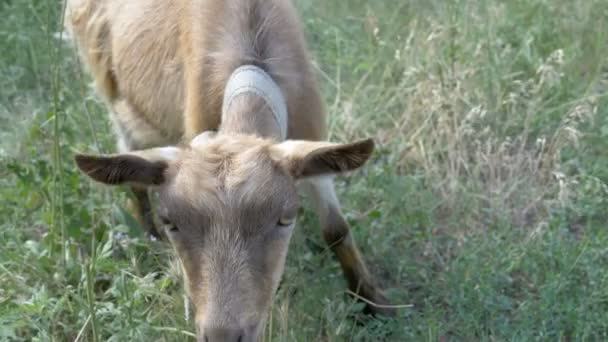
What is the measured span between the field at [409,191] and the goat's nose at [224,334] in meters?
0.81

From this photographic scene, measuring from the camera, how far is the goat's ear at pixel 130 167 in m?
Result: 4.37

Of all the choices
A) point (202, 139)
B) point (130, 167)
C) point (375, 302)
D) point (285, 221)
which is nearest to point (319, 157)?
point (285, 221)

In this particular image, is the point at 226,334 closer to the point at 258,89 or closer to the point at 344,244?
the point at 258,89

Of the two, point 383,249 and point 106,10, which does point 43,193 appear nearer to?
point 106,10

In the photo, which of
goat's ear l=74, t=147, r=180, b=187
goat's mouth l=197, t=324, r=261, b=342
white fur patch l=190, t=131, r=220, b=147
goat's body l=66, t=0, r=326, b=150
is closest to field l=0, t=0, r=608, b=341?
goat's body l=66, t=0, r=326, b=150

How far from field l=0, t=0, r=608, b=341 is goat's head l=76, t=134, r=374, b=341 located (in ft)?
1.74

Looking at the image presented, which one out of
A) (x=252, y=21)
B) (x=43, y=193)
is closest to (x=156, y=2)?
(x=252, y=21)

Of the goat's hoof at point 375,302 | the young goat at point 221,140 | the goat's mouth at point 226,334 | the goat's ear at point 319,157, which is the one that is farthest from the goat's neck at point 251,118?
the goat's mouth at point 226,334

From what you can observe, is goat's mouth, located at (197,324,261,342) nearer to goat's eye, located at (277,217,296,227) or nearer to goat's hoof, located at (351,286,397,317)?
goat's eye, located at (277,217,296,227)

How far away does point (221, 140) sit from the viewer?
4.59 metres

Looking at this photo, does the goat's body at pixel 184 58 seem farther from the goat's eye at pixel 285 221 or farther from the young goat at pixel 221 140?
the goat's eye at pixel 285 221

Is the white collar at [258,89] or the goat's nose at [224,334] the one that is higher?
the white collar at [258,89]

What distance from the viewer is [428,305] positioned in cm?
545

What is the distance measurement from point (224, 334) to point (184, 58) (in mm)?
2205
